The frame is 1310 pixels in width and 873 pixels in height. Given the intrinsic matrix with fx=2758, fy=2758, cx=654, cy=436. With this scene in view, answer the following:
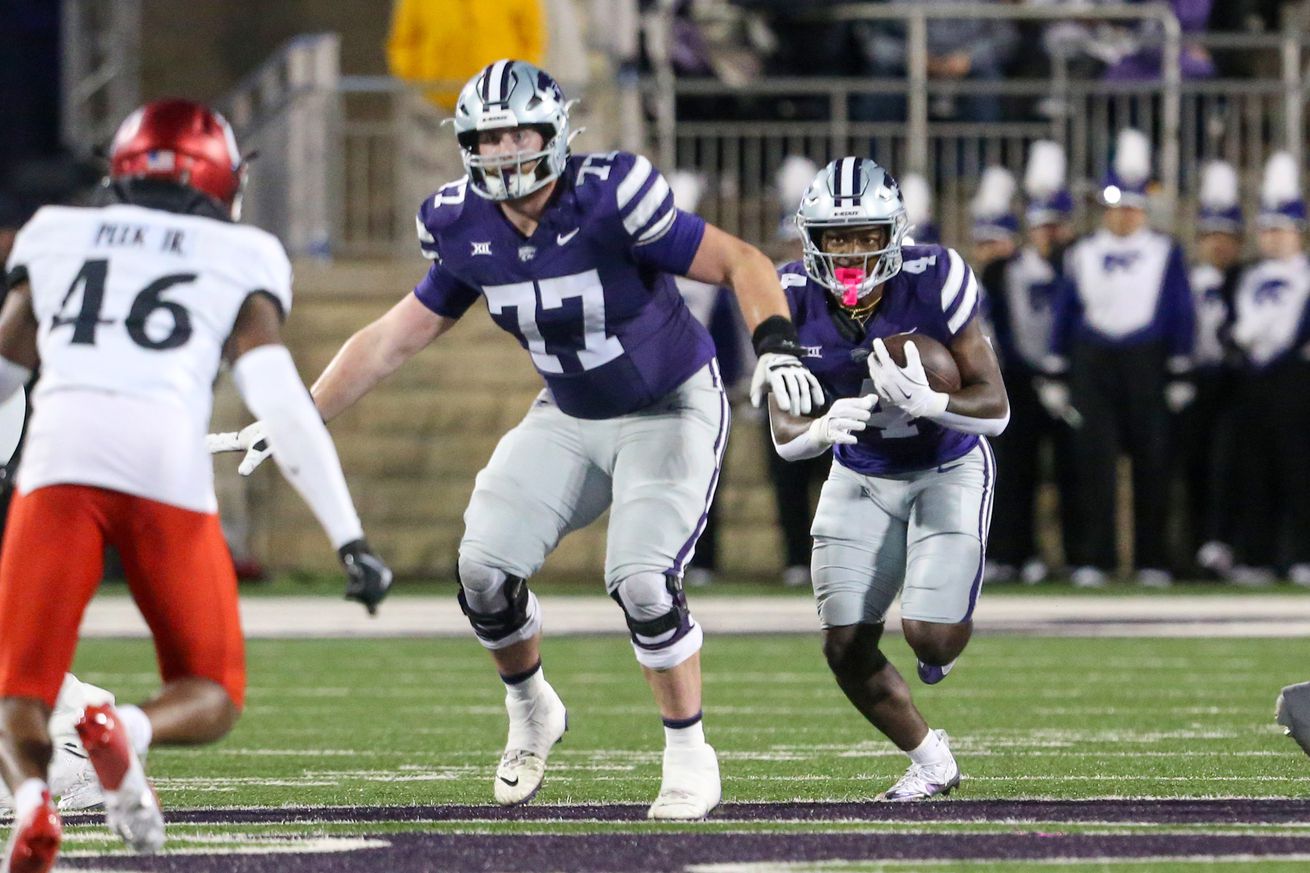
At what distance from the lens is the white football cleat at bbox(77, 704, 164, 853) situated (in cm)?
453

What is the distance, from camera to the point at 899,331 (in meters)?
6.63

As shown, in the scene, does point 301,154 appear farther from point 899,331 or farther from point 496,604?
point 496,604

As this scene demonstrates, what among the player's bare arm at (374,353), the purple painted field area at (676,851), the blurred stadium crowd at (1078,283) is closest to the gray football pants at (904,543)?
the player's bare arm at (374,353)

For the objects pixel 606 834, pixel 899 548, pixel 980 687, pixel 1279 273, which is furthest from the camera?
pixel 1279 273

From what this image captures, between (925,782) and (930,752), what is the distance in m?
0.12

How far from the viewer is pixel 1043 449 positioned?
1499cm

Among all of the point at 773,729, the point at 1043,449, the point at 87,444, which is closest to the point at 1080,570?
the point at 1043,449

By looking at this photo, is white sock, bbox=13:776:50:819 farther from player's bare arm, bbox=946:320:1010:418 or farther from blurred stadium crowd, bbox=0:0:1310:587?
blurred stadium crowd, bbox=0:0:1310:587

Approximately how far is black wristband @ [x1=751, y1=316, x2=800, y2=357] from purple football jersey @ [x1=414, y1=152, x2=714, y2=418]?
29 cm

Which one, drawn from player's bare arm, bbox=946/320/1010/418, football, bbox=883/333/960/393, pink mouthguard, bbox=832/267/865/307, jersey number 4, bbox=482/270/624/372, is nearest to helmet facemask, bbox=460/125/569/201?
jersey number 4, bbox=482/270/624/372

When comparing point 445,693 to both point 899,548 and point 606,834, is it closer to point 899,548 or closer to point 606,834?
point 899,548

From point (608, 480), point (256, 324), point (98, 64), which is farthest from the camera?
point (98, 64)

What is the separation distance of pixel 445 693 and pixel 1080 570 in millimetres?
5679

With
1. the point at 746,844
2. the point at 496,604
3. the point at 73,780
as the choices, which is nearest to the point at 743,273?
the point at 496,604
